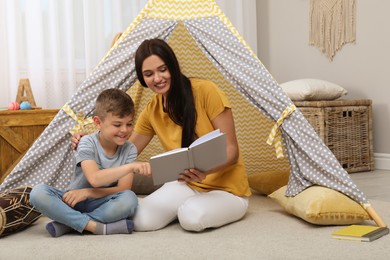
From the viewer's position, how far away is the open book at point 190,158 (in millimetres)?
1809

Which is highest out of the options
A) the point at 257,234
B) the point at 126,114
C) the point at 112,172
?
the point at 126,114

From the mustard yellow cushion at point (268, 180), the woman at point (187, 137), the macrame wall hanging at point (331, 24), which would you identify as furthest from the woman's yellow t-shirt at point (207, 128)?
the macrame wall hanging at point (331, 24)

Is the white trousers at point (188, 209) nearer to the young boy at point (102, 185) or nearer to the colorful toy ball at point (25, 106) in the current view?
the young boy at point (102, 185)

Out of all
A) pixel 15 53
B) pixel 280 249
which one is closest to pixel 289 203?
pixel 280 249

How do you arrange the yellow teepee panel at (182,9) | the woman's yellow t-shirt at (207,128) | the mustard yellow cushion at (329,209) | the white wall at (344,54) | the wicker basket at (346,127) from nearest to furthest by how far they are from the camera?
the mustard yellow cushion at (329,209), the woman's yellow t-shirt at (207,128), the yellow teepee panel at (182,9), the wicker basket at (346,127), the white wall at (344,54)

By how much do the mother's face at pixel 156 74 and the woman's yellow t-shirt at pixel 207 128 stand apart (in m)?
0.15

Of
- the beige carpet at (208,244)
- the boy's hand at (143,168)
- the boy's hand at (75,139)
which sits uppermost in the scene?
the boy's hand at (75,139)

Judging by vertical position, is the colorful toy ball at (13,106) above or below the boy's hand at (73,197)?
above

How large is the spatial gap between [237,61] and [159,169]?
2.17 feet

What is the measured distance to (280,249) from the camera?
5.76 feet

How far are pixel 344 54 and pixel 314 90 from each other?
Result: 1.52 feet

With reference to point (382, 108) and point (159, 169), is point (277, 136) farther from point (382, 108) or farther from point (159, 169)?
point (382, 108)

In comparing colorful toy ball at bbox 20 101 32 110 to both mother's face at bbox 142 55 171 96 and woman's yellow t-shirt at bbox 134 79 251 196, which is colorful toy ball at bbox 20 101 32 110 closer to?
woman's yellow t-shirt at bbox 134 79 251 196

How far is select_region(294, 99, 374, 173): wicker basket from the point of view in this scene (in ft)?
11.6
